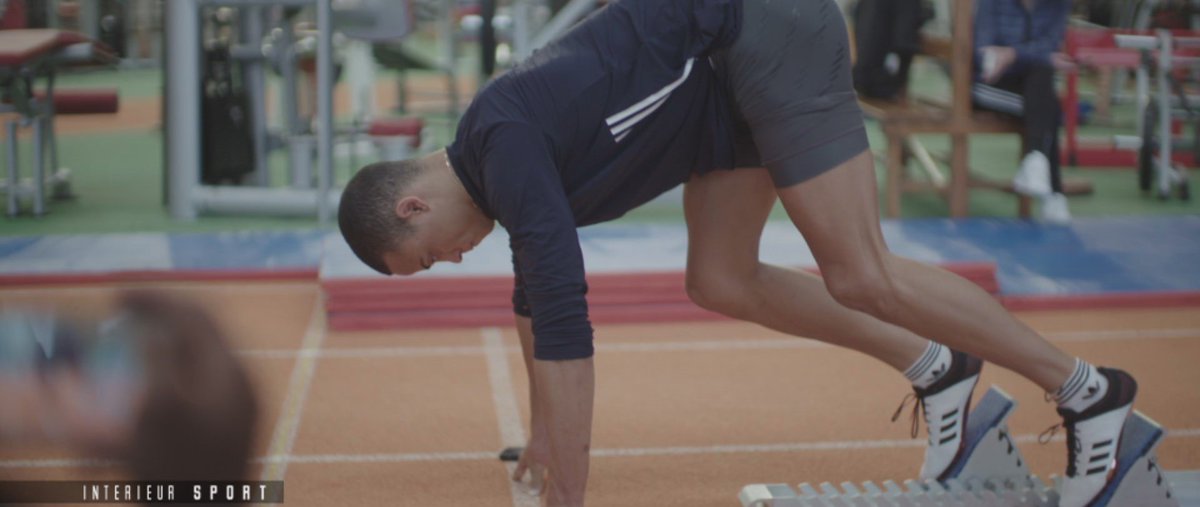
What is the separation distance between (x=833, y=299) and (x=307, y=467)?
1462 mm

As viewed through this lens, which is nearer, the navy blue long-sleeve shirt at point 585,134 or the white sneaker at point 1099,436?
the navy blue long-sleeve shirt at point 585,134

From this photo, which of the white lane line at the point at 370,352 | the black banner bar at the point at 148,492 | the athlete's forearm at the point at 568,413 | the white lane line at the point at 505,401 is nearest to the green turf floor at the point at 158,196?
the white lane line at the point at 370,352

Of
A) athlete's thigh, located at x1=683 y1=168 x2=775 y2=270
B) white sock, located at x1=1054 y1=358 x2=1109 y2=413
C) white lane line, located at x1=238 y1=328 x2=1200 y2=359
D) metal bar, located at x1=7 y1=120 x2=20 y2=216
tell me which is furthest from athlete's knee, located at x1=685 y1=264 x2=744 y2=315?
→ metal bar, located at x1=7 y1=120 x2=20 y2=216

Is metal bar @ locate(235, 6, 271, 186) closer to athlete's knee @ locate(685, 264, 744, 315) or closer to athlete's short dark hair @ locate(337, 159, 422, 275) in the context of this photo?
athlete's knee @ locate(685, 264, 744, 315)

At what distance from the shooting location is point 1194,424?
3.98 m

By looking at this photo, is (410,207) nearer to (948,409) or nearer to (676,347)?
(948,409)

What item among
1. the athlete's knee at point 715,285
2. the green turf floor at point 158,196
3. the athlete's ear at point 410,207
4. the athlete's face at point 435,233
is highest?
the athlete's ear at point 410,207

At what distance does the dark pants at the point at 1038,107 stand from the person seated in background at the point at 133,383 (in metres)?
6.26

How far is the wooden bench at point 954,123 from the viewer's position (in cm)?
687

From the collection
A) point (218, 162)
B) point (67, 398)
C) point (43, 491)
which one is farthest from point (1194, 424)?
point (218, 162)

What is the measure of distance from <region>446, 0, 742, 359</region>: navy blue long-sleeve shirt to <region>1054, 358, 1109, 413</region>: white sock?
35.2 inches

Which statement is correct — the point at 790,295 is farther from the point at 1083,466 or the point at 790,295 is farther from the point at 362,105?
the point at 362,105

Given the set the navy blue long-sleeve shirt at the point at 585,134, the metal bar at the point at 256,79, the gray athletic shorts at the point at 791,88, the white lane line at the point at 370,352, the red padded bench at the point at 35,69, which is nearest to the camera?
the navy blue long-sleeve shirt at the point at 585,134

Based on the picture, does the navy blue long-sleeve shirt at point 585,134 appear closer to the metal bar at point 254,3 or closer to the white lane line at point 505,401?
the white lane line at point 505,401
